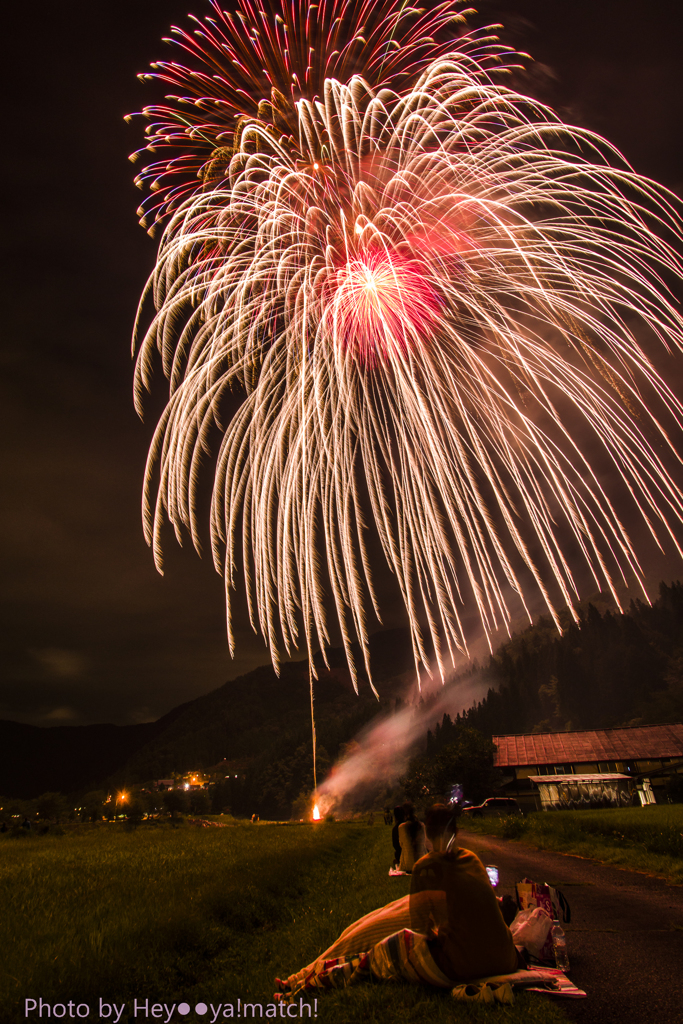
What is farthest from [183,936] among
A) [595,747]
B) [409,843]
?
[595,747]

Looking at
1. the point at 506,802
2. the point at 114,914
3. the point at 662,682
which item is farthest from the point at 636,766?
the point at 662,682

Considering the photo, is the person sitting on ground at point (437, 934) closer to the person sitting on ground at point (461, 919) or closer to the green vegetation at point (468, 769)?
the person sitting on ground at point (461, 919)

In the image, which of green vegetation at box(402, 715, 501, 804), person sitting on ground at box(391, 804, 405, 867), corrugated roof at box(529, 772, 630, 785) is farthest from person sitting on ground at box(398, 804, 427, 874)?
green vegetation at box(402, 715, 501, 804)

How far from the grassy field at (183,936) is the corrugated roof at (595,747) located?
167ft

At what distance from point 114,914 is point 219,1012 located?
335 centimetres

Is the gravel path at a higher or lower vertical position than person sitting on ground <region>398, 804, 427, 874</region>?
lower

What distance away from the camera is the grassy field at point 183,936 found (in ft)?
17.6

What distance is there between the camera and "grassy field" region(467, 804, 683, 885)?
1416 cm

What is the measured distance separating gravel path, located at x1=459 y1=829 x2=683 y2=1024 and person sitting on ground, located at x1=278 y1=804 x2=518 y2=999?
0.86 m

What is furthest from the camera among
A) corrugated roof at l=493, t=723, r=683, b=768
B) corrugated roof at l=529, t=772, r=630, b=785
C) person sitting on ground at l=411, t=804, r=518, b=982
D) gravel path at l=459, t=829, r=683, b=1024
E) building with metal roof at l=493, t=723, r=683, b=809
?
corrugated roof at l=493, t=723, r=683, b=768

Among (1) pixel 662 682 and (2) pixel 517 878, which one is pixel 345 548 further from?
(1) pixel 662 682

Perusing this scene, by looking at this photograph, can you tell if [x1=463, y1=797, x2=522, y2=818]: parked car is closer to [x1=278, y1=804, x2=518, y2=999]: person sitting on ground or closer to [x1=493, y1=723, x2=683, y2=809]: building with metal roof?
[x1=493, y1=723, x2=683, y2=809]: building with metal roof

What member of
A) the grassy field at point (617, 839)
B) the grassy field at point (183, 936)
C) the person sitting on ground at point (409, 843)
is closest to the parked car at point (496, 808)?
the grassy field at point (617, 839)

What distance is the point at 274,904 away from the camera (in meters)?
11.1
